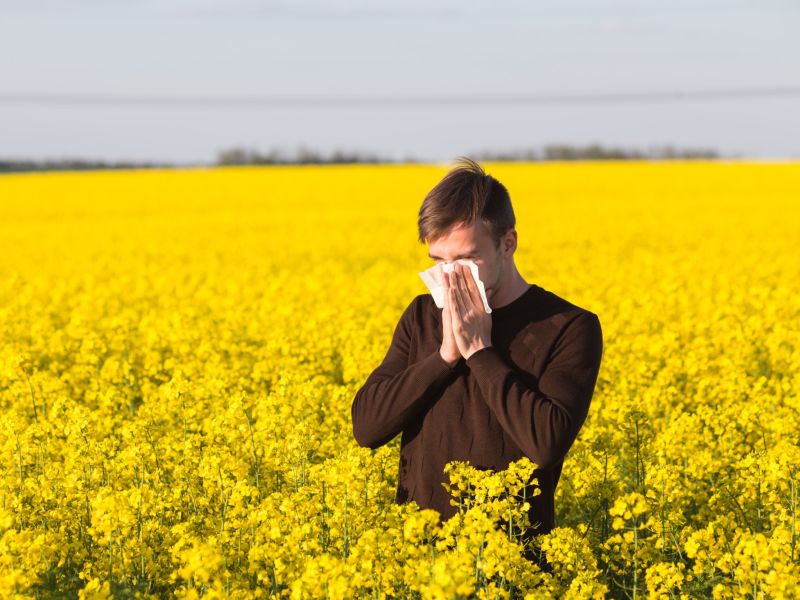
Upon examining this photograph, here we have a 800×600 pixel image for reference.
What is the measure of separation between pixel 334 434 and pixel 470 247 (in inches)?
118

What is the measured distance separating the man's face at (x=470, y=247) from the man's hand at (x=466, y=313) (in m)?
0.11

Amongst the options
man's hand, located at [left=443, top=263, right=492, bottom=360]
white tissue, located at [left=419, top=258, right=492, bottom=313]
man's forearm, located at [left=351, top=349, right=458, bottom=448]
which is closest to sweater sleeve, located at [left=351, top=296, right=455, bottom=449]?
man's forearm, located at [left=351, top=349, right=458, bottom=448]

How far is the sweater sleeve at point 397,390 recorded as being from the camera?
10.2 feet

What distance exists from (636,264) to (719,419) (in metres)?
11.3

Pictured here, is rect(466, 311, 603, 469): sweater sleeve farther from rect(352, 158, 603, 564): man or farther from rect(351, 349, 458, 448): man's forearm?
rect(351, 349, 458, 448): man's forearm

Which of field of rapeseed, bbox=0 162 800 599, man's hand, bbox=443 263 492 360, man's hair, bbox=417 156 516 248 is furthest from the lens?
field of rapeseed, bbox=0 162 800 599

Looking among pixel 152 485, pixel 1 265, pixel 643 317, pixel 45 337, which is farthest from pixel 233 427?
pixel 1 265

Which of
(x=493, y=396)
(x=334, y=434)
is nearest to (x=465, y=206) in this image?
(x=493, y=396)

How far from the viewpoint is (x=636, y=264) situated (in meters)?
16.6

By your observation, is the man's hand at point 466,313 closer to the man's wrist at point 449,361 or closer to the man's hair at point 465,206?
the man's wrist at point 449,361

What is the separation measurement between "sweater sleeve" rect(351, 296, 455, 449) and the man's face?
1.01ft

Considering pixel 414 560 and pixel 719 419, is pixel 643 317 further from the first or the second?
pixel 414 560

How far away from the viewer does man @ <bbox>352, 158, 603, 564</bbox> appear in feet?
9.77

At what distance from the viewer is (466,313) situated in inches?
116
